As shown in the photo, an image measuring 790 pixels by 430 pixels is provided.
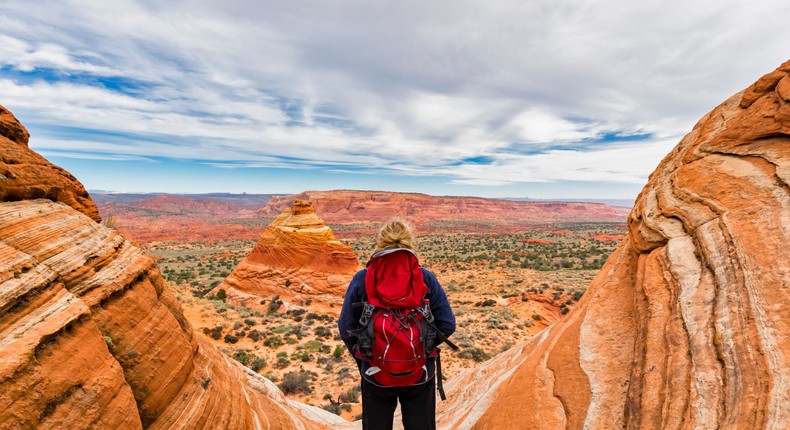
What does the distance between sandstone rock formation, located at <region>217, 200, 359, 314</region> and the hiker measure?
55.9 ft

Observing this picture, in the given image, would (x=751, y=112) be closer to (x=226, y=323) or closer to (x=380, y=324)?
(x=380, y=324)

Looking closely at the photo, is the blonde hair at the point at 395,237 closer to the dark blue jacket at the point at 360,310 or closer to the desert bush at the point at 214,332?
the dark blue jacket at the point at 360,310

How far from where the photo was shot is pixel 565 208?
17925cm

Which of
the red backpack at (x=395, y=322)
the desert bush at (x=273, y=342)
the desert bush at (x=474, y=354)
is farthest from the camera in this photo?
the desert bush at (x=273, y=342)

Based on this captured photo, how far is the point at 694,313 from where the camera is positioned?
282 cm

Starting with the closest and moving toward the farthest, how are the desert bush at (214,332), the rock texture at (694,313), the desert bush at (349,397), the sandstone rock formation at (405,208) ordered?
1. the rock texture at (694,313)
2. the desert bush at (349,397)
3. the desert bush at (214,332)
4. the sandstone rock formation at (405,208)

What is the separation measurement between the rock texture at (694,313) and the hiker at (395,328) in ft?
3.92

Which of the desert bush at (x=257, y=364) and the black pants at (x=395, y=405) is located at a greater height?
the black pants at (x=395, y=405)

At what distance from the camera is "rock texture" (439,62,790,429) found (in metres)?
→ 2.34

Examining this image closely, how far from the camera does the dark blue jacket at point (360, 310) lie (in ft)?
10.7

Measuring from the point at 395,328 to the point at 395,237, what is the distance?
2.61ft

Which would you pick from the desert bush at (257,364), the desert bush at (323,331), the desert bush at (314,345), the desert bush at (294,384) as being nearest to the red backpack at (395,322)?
the desert bush at (294,384)

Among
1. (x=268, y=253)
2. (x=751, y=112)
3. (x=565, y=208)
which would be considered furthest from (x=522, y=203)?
(x=751, y=112)

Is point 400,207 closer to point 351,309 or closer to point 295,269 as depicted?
point 295,269
